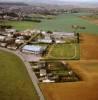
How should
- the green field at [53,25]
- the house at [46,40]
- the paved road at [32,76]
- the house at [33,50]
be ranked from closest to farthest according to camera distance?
the paved road at [32,76]
the house at [33,50]
the house at [46,40]
the green field at [53,25]

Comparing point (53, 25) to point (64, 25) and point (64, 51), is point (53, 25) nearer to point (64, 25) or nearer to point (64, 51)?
point (64, 25)

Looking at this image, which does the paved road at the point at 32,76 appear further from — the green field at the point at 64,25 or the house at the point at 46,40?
the green field at the point at 64,25

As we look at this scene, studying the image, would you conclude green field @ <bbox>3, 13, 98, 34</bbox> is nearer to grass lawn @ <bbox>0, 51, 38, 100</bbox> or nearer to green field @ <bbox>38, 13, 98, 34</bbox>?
green field @ <bbox>38, 13, 98, 34</bbox>

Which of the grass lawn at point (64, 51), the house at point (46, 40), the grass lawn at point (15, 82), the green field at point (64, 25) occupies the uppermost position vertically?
the grass lawn at point (15, 82)

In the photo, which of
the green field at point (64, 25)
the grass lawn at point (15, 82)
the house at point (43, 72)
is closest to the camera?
the grass lawn at point (15, 82)

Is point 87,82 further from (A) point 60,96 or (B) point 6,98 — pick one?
(B) point 6,98

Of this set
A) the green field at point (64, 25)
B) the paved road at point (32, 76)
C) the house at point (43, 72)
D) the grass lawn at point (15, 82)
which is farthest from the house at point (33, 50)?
the green field at point (64, 25)

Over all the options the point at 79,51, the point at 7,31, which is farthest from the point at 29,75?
the point at 7,31

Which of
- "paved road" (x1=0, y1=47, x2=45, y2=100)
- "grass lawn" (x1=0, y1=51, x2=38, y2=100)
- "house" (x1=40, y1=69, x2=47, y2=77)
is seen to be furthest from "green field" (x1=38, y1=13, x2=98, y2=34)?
"house" (x1=40, y1=69, x2=47, y2=77)
